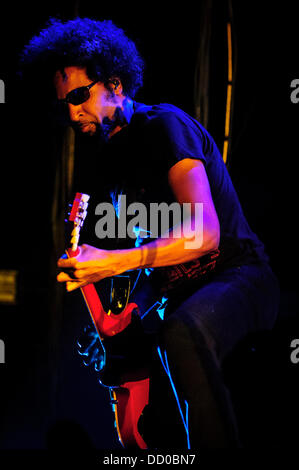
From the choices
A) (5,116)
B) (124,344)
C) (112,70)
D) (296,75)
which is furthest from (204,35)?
(124,344)

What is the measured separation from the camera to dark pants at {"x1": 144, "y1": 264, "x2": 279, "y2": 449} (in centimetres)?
145

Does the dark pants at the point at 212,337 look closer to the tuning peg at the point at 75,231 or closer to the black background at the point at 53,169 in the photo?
the black background at the point at 53,169

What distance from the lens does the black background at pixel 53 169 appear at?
2701 mm

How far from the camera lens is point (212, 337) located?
5.03 feet

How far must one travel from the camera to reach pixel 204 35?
2914 mm

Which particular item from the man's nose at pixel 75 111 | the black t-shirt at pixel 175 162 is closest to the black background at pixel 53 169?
the black t-shirt at pixel 175 162

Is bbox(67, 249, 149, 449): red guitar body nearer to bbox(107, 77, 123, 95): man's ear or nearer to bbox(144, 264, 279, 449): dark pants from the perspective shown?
bbox(144, 264, 279, 449): dark pants

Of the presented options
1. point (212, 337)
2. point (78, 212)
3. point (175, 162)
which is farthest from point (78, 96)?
point (212, 337)

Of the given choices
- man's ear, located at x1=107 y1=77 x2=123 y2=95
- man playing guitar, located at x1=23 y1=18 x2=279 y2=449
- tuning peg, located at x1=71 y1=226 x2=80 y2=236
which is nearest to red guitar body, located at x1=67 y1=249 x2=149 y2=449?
man playing guitar, located at x1=23 y1=18 x2=279 y2=449

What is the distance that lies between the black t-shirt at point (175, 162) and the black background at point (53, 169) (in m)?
0.45

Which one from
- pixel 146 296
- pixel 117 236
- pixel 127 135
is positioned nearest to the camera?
pixel 127 135

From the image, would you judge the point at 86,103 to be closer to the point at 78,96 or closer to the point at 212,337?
the point at 78,96

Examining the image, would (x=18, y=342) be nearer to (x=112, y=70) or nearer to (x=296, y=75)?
(x=112, y=70)

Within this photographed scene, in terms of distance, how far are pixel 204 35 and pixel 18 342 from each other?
108 inches
